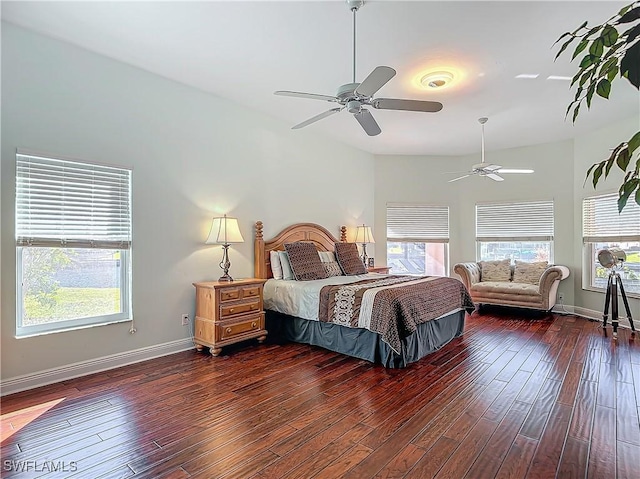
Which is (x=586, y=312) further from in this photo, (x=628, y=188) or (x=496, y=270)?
(x=628, y=188)

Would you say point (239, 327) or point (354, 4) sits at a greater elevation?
point (354, 4)

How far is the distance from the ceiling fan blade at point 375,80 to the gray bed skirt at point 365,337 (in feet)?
7.20

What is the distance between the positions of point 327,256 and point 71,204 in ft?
10.3

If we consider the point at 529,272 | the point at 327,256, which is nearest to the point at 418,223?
the point at 529,272

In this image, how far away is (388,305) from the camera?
3.41 m

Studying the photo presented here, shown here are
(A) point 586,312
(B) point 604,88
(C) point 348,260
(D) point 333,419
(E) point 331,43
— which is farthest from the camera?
(A) point 586,312

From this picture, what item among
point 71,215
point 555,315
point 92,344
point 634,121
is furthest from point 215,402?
point 634,121

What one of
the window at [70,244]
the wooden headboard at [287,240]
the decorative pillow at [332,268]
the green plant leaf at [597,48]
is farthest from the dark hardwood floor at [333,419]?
the green plant leaf at [597,48]

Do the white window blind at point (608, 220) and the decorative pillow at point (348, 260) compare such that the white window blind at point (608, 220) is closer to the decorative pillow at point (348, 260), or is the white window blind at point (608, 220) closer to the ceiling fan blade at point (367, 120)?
the decorative pillow at point (348, 260)

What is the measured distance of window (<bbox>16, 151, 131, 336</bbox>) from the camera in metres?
3.03

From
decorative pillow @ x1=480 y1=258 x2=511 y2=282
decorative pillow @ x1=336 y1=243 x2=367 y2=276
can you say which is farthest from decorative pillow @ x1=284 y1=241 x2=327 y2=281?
decorative pillow @ x1=480 y1=258 x2=511 y2=282

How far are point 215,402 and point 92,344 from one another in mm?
1444

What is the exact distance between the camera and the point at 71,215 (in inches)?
128

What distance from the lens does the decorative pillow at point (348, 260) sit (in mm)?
5250
